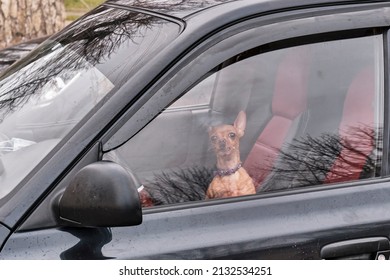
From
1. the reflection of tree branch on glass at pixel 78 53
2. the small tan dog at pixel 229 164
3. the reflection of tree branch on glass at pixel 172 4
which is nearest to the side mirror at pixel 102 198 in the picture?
the small tan dog at pixel 229 164

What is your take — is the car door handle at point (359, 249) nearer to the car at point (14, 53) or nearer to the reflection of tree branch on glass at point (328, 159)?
the reflection of tree branch on glass at point (328, 159)

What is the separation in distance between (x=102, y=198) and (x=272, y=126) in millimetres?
755

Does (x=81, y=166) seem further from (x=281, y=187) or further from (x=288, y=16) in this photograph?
(x=288, y=16)

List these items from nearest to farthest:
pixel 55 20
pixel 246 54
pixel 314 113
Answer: pixel 246 54
pixel 314 113
pixel 55 20

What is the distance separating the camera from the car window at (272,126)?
2.12m

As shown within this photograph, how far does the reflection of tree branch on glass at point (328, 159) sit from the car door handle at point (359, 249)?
245 millimetres

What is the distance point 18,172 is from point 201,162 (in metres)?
0.57

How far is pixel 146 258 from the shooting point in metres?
1.90

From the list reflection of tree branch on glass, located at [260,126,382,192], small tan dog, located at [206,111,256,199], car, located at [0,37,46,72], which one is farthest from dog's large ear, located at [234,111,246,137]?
car, located at [0,37,46,72]

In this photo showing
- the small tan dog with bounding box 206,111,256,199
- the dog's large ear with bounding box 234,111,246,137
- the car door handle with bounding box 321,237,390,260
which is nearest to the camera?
the car door handle with bounding box 321,237,390,260

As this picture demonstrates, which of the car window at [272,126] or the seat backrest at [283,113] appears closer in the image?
the car window at [272,126]

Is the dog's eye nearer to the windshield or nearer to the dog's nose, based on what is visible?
the dog's nose

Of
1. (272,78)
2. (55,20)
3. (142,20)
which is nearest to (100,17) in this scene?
(142,20)

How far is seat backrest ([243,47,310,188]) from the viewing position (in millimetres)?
2238
